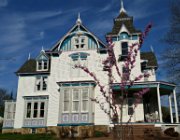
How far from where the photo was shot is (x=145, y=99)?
23.6m

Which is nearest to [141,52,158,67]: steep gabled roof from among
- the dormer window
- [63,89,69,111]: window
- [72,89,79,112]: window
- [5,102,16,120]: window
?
[72,89,79,112]: window

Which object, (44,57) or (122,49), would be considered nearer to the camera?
(122,49)

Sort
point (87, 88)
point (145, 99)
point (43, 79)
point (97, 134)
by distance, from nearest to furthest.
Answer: point (97, 134) → point (87, 88) → point (145, 99) → point (43, 79)

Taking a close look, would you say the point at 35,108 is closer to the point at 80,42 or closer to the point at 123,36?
the point at 80,42

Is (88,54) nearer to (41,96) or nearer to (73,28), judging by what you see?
(73,28)

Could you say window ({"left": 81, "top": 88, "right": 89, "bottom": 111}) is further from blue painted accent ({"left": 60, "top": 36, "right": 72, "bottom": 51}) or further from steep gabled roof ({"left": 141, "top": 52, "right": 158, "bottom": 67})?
steep gabled roof ({"left": 141, "top": 52, "right": 158, "bottom": 67})

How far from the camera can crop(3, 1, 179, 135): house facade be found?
21.7 m

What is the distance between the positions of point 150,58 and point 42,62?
12.8 meters

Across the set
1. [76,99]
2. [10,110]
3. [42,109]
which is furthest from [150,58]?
[10,110]

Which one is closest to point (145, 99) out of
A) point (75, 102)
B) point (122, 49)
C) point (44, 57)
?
point (122, 49)

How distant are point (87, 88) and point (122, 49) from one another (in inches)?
237

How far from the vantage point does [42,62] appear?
2606cm

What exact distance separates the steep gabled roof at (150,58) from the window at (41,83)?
11848mm

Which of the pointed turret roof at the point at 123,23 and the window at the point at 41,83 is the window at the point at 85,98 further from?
Answer: the pointed turret roof at the point at 123,23
